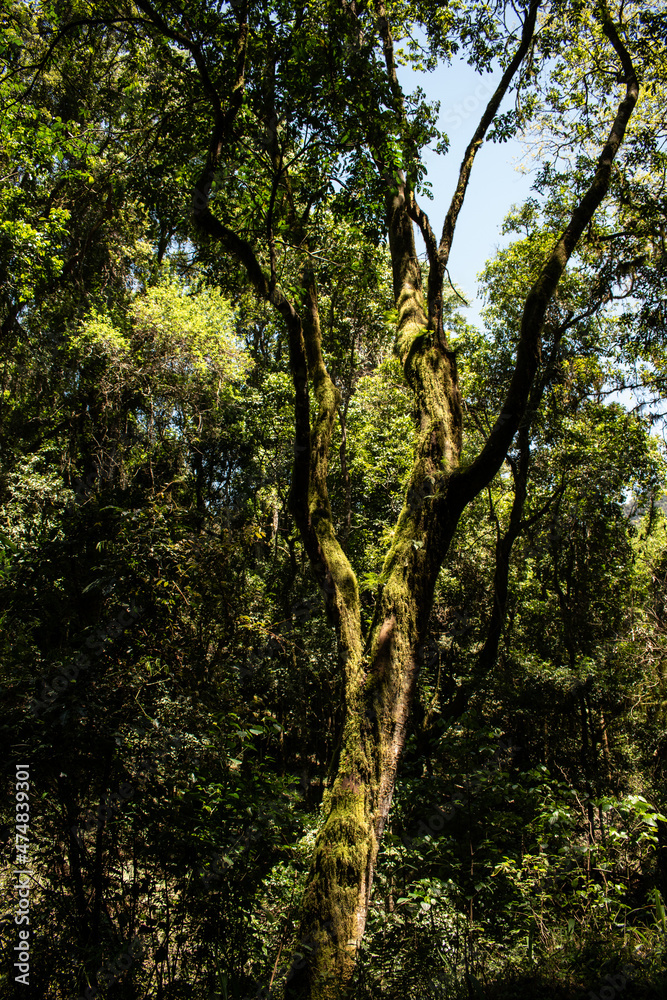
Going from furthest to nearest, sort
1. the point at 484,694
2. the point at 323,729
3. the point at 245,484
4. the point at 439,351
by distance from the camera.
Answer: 1. the point at 245,484
2. the point at 323,729
3. the point at 484,694
4. the point at 439,351

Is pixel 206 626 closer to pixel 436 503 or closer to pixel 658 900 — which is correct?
pixel 436 503

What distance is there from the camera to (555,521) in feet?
35.0

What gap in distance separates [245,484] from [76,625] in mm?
10425

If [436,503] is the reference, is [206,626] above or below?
below

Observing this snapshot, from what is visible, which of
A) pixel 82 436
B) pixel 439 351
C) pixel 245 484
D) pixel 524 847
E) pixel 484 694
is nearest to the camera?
pixel 439 351

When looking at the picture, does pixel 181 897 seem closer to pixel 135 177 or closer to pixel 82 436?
pixel 135 177

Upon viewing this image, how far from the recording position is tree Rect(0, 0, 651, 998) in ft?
10.5

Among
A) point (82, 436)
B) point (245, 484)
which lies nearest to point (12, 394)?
point (82, 436)

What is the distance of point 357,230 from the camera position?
5.20m

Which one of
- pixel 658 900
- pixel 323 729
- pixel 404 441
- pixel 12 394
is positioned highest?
pixel 12 394

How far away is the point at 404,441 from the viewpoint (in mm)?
10609

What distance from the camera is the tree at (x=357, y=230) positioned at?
321 cm

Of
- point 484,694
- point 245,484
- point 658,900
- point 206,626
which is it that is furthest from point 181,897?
point 245,484

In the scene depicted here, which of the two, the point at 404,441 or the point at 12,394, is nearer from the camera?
the point at 404,441
